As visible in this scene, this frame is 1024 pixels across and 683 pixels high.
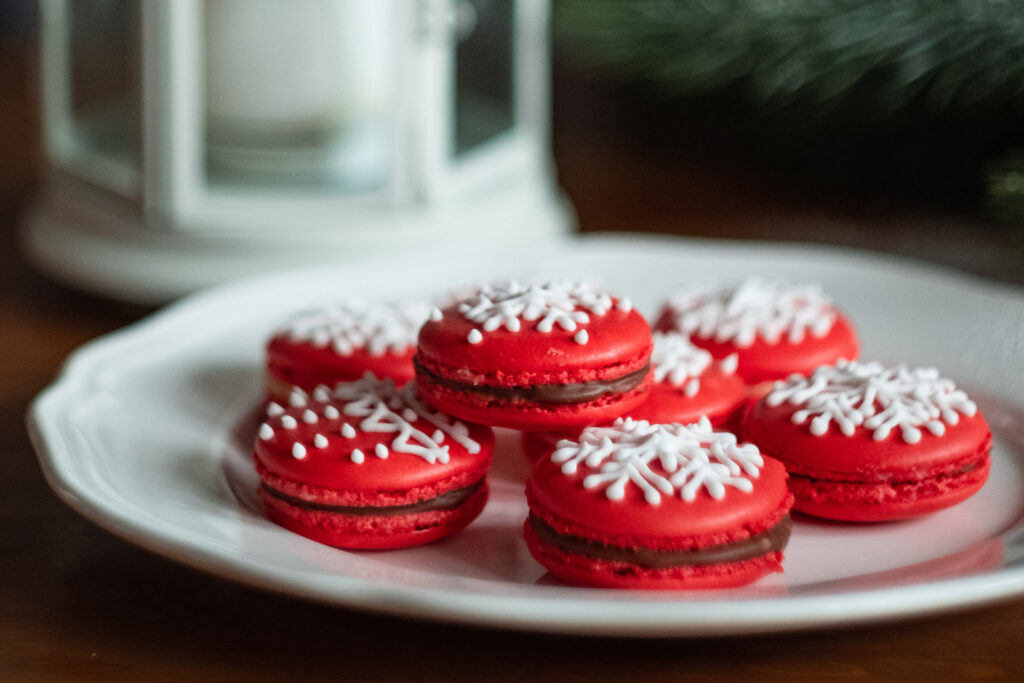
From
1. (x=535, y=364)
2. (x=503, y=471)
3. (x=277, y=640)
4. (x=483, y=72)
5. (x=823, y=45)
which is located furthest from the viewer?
(x=483, y=72)

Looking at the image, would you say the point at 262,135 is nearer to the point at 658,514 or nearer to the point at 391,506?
the point at 391,506

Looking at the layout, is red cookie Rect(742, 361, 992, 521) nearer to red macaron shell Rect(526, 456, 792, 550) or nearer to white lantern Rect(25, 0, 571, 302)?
red macaron shell Rect(526, 456, 792, 550)

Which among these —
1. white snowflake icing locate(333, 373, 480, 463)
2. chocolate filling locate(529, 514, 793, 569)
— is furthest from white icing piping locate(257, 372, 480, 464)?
chocolate filling locate(529, 514, 793, 569)

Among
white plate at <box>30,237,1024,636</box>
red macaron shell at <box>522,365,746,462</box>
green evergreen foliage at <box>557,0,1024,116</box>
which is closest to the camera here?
white plate at <box>30,237,1024,636</box>

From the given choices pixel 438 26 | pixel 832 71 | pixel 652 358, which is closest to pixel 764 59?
pixel 832 71

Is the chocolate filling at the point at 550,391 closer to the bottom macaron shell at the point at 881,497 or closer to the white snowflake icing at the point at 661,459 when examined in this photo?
the white snowflake icing at the point at 661,459

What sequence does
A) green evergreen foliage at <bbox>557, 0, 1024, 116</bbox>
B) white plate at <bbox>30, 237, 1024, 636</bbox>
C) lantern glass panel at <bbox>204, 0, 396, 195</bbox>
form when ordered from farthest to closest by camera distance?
lantern glass panel at <bbox>204, 0, 396, 195</bbox> → green evergreen foliage at <bbox>557, 0, 1024, 116</bbox> → white plate at <bbox>30, 237, 1024, 636</bbox>

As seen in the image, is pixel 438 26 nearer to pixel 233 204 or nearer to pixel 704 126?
pixel 233 204

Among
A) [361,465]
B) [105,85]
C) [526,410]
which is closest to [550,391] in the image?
[526,410]
